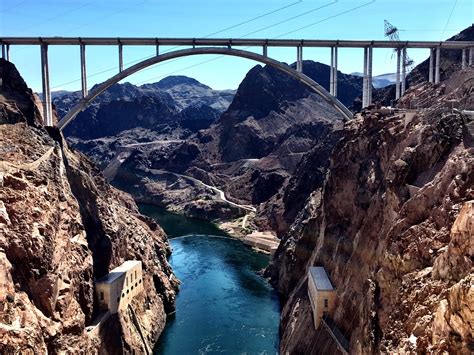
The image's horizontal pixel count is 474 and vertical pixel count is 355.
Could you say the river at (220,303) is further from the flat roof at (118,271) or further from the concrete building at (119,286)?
the flat roof at (118,271)

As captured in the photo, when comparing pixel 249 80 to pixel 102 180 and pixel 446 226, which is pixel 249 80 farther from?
pixel 446 226

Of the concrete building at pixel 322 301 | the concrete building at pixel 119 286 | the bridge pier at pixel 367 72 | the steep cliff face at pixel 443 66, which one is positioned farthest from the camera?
the steep cliff face at pixel 443 66

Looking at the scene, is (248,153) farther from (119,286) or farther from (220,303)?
(119,286)

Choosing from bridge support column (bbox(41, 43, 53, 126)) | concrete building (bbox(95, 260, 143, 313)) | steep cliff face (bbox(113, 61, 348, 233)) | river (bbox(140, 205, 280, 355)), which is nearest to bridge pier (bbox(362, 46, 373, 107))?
river (bbox(140, 205, 280, 355))

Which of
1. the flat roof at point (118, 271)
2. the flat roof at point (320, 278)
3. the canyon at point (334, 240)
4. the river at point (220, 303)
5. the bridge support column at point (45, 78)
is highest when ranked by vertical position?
the bridge support column at point (45, 78)

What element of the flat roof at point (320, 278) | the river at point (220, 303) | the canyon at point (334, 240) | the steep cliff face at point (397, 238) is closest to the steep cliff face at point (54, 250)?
the canyon at point (334, 240)

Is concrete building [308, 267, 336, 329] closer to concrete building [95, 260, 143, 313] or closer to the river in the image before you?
the river
